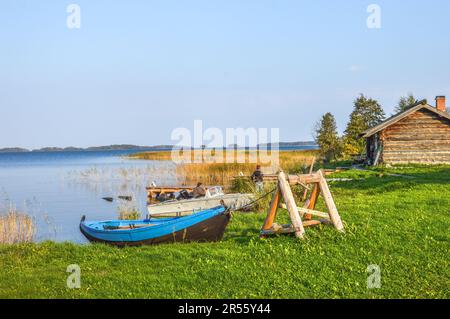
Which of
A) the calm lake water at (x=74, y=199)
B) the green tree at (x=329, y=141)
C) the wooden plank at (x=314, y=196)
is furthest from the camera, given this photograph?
the green tree at (x=329, y=141)

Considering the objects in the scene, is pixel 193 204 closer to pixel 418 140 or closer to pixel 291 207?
pixel 291 207

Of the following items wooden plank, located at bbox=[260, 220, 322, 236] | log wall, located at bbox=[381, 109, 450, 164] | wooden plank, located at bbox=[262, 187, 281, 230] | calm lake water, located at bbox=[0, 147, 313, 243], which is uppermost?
log wall, located at bbox=[381, 109, 450, 164]

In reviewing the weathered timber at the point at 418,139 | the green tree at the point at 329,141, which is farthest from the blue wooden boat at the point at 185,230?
the green tree at the point at 329,141

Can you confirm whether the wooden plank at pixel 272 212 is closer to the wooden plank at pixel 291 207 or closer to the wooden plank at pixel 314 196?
the wooden plank at pixel 291 207

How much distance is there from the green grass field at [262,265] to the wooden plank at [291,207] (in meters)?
0.29

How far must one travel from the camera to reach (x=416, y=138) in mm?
36812

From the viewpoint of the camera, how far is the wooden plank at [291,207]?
13031 millimetres

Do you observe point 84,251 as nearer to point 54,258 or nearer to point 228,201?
point 54,258

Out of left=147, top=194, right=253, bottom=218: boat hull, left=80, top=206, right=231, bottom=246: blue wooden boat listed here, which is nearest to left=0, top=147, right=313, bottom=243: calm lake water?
left=147, top=194, right=253, bottom=218: boat hull

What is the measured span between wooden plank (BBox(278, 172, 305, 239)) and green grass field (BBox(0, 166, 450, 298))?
0.29 metres

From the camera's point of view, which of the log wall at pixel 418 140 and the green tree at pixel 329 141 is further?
the green tree at pixel 329 141

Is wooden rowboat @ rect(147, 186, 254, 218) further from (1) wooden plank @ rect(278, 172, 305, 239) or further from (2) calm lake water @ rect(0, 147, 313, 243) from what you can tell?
(1) wooden plank @ rect(278, 172, 305, 239)

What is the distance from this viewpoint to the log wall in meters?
36.6
